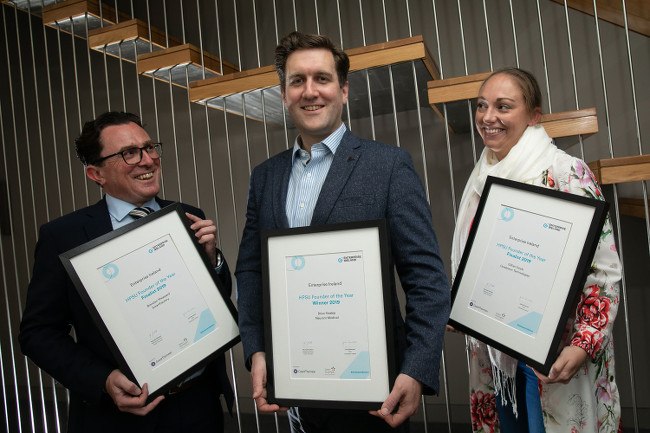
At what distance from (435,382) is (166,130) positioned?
11.0ft

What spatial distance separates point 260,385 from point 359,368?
0.73ft

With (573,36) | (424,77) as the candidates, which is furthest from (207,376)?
(573,36)

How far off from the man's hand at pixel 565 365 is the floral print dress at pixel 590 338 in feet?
0.07

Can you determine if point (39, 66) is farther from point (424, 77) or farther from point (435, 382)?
point (435, 382)

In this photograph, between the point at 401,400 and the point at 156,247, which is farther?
the point at 156,247

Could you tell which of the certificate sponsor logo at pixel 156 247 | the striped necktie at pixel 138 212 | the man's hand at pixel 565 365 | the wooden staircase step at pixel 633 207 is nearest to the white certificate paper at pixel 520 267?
the man's hand at pixel 565 365

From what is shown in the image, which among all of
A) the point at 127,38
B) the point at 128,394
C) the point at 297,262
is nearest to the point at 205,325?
the point at 128,394

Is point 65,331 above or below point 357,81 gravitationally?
below

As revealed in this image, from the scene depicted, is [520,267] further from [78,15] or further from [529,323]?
[78,15]

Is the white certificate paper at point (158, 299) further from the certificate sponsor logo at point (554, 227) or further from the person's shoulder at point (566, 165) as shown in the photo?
the person's shoulder at point (566, 165)

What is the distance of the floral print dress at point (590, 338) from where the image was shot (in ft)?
4.70

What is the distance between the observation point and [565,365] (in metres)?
1.38

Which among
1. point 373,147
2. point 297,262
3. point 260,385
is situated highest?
point 373,147

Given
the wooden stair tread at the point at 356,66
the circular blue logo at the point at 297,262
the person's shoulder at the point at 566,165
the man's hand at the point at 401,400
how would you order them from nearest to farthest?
the man's hand at the point at 401,400, the circular blue logo at the point at 297,262, the person's shoulder at the point at 566,165, the wooden stair tread at the point at 356,66
